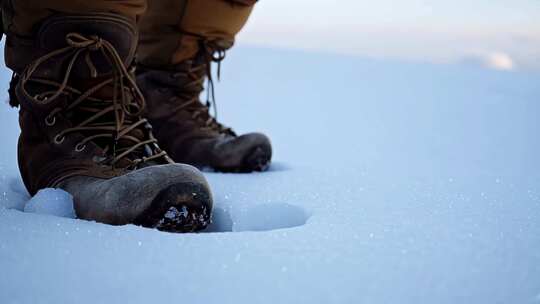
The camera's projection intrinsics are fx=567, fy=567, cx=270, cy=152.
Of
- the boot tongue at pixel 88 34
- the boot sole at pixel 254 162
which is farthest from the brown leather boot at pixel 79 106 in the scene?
the boot sole at pixel 254 162

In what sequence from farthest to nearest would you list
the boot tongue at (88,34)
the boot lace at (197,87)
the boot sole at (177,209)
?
the boot lace at (197,87), the boot tongue at (88,34), the boot sole at (177,209)

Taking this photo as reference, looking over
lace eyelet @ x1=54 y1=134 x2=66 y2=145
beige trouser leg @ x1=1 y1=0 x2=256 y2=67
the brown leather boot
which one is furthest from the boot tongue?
beige trouser leg @ x1=1 y1=0 x2=256 y2=67

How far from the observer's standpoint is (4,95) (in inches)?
79.7

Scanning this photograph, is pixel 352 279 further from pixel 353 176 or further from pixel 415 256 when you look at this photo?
pixel 353 176

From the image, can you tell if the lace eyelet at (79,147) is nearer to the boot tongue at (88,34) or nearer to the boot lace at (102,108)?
the boot lace at (102,108)

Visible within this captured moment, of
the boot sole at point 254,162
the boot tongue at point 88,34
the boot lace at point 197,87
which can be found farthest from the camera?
the boot lace at point 197,87

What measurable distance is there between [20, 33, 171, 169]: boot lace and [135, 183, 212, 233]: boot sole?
0.55 feet

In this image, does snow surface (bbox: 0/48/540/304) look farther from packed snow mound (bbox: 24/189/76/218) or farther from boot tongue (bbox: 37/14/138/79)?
boot tongue (bbox: 37/14/138/79)

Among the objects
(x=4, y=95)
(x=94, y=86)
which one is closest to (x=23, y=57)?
(x=94, y=86)

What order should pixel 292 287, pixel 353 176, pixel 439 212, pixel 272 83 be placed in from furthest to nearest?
pixel 272 83
pixel 353 176
pixel 439 212
pixel 292 287

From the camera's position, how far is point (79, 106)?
944 mm

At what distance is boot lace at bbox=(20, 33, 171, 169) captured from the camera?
896 mm

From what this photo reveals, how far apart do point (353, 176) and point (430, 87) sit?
3520mm

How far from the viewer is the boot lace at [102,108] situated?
0.90 meters
